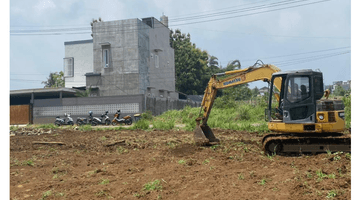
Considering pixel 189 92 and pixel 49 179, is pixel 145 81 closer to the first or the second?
pixel 189 92

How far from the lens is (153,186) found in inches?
272

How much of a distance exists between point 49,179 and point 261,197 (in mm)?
5583

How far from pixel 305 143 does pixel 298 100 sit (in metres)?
1.33

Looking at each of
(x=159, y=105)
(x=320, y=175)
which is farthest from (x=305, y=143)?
(x=159, y=105)

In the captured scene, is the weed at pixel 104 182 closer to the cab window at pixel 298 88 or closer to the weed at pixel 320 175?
the weed at pixel 320 175

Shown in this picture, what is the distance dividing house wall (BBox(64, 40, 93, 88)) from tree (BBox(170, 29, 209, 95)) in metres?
13.3

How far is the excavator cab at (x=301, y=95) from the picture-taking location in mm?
9453

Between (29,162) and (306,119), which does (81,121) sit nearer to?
(29,162)

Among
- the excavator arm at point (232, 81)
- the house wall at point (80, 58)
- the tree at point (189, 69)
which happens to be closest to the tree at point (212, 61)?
the tree at point (189, 69)

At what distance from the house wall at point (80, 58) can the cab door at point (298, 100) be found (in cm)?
3340

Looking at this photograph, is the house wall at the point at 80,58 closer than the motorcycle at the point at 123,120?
No

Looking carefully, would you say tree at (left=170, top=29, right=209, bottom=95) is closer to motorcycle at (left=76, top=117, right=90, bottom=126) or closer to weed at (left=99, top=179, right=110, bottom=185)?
motorcycle at (left=76, top=117, right=90, bottom=126)

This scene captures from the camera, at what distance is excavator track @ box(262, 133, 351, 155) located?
9234mm

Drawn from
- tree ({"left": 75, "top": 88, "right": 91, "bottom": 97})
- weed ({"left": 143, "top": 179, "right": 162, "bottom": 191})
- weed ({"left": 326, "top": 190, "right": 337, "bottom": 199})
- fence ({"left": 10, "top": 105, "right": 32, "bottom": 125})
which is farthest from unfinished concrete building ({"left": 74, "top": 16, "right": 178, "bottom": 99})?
weed ({"left": 326, "top": 190, "right": 337, "bottom": 199})
